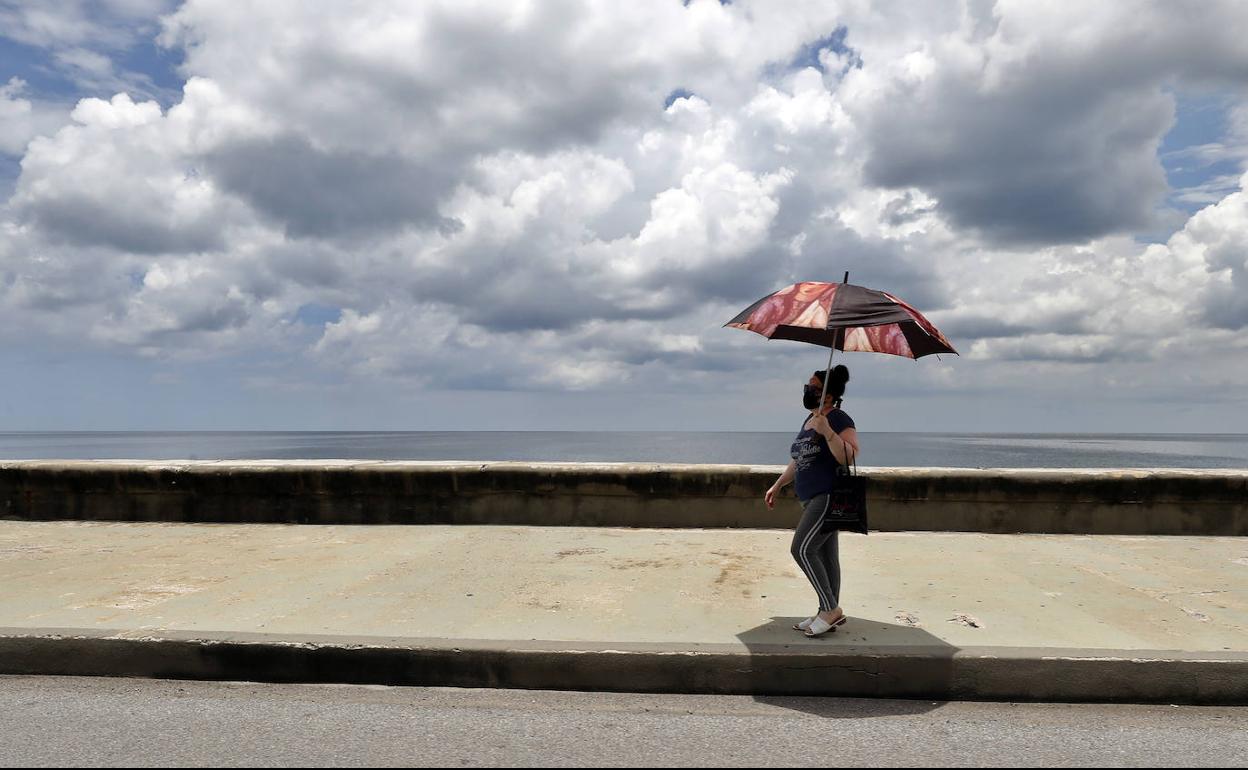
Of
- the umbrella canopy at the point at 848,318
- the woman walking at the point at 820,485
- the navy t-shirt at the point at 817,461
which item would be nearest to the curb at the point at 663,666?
the woman walking at the point at 820,485

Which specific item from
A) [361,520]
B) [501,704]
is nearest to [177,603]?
[501,704]

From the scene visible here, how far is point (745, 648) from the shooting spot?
4.51 meters

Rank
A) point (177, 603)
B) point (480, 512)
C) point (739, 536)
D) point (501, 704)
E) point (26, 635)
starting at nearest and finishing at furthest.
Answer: point (501, 704), point (26, 635), point (177, 603), point (739, 536), point (480, 512)

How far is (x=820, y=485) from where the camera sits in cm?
489

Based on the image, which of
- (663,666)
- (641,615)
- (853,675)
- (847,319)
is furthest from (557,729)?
(847,319)

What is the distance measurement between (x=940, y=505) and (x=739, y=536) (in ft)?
6.87

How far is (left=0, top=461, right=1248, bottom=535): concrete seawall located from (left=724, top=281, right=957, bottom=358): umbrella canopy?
309cm

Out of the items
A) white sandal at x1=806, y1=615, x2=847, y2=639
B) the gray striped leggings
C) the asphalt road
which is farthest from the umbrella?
the asphalt road

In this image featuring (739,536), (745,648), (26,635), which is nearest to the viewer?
(745,648)

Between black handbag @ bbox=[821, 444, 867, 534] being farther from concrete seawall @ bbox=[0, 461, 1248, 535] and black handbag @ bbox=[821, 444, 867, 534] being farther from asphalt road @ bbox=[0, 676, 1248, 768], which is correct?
concrete seawall @ bbox=[0, 461, 1248, 535]

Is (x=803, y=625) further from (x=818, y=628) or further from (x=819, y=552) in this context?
(x=819, y=552)

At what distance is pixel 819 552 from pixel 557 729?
1943mm

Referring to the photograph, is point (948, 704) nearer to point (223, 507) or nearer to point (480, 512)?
point (480, 512)

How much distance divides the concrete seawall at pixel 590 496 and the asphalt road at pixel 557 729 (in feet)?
14.2
